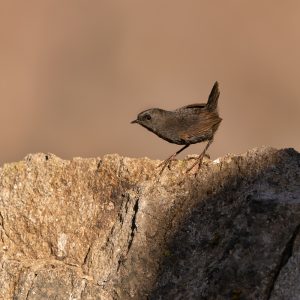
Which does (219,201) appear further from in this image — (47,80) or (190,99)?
(47,80)

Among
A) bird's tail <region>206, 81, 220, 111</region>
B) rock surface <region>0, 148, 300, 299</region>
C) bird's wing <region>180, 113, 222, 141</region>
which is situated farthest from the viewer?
bird's tail <region>206, 81, 220, 111</region>

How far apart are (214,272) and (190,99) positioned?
17680 millimetres

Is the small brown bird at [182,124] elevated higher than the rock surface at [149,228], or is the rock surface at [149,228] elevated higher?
the small brown bird at [182,124]

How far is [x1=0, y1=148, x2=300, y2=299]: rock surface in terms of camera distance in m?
6.46

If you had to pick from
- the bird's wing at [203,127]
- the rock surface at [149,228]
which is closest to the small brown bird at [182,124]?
the bird's wing at [203,127]

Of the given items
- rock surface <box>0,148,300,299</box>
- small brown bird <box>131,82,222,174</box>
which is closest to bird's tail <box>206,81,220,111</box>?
small brown bird <box>131,82,222,174</box>

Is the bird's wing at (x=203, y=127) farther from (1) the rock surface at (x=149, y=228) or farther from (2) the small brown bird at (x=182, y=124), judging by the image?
(1) the rock surface at (x=149, y=228)

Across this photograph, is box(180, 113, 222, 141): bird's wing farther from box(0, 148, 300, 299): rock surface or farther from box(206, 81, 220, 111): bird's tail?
box(0, 148, 300, 299): rock surface

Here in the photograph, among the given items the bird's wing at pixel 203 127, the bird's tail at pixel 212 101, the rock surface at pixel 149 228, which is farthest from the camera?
the bird's tail at pixel 212 101

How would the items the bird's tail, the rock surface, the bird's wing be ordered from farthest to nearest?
the bird's tail < the bird's wing < the rock surface

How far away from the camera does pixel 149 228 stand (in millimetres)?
7105

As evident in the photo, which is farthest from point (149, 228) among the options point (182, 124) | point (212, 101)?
point (212, 101)

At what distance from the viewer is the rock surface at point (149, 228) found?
6.46 m

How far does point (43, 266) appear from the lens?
24.2 ft
